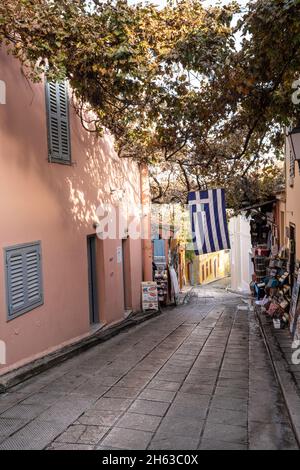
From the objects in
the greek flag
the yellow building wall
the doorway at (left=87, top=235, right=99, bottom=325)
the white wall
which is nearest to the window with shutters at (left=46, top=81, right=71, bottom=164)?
the doorway at (left=87, top=235, right=99, bottom=325)

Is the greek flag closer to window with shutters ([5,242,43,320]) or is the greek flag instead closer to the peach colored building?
the peach colored building

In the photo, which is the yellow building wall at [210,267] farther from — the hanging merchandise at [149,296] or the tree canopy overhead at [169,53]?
the tree canopy overhead at [169,53]

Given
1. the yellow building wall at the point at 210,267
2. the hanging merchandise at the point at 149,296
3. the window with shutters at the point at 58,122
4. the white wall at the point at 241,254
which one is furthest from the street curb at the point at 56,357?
the yellow building wall at the point at 210,267

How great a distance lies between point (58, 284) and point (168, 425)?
476 centimetres

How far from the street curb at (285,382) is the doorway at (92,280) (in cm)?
449

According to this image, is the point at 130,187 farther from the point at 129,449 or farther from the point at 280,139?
the point at 129,449

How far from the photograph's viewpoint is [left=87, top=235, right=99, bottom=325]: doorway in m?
12.2

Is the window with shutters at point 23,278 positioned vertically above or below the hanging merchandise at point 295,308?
above

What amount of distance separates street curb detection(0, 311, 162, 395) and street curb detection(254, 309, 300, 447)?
3.83 m

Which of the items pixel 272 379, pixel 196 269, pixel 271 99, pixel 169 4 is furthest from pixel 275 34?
pixel 196 269

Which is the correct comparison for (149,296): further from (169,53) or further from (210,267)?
(210,267)

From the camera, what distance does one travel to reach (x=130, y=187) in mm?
16172

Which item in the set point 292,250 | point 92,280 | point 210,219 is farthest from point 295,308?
point 92,280

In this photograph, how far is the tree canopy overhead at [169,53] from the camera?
24.0 ft
